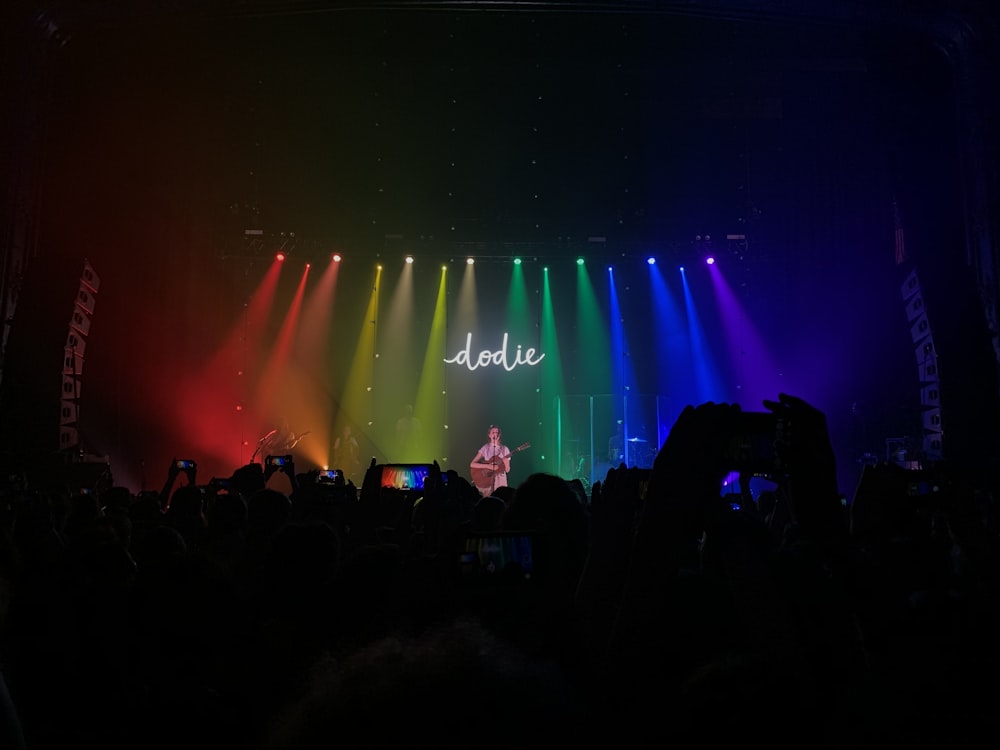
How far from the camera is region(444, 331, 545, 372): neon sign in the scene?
1562cm

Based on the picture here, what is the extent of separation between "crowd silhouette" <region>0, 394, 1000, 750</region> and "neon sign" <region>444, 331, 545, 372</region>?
12122 mm

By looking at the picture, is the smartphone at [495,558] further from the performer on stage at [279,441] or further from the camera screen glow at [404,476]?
the performer on stage at [279,441]

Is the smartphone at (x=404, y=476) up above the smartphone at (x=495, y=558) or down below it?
above

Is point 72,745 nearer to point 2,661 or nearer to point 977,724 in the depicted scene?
point 2,661

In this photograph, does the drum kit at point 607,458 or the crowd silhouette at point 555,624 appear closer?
the crowd silhouette at point 555,624

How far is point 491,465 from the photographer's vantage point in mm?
14305

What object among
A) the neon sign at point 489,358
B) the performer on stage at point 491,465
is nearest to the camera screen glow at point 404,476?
the performer on stage at point 491,465

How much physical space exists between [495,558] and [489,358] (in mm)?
13962

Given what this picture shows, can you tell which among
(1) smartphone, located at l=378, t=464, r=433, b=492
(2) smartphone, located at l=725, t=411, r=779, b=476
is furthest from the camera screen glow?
(2) smartphone, located at l=725, t=411, r=779, b=476

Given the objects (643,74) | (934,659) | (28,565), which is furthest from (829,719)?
(643,74)

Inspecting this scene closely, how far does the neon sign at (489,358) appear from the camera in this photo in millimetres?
15617

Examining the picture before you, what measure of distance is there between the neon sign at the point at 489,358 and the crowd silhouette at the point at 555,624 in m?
12.1

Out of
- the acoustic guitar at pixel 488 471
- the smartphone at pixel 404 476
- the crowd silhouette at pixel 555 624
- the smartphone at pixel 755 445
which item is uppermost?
the acoustic guitar at pixel 488 471

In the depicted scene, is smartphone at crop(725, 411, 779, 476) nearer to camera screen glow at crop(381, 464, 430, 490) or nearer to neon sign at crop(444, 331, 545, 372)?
camera screen glow at crop(381, 464, 430, 490)
